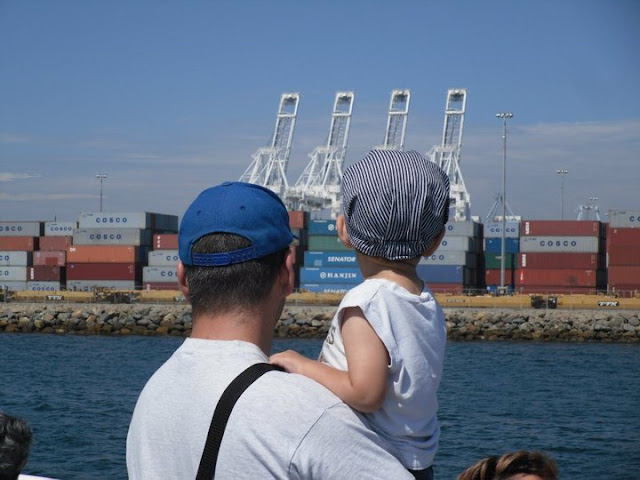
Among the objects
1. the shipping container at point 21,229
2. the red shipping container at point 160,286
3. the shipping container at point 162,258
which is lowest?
the red shipping container at point 160,286

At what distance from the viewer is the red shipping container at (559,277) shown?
46781mm

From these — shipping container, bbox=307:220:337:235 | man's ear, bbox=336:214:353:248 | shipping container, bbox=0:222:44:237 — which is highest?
shipping container, bbox=307:220:337:235

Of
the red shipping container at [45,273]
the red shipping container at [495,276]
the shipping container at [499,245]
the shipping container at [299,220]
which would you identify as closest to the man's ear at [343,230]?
the red shipping container at [495,276]

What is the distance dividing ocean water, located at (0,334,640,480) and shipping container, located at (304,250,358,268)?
14152mm

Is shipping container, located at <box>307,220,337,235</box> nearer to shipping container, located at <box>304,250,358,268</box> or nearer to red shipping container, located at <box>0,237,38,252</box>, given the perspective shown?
shipping container, located at <box>304,250,358,268</box>

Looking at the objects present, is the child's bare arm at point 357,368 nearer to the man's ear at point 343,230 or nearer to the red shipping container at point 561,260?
the man's ear at point 343,230

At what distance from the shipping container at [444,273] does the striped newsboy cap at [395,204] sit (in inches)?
1802

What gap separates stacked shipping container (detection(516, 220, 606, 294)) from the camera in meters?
46.8

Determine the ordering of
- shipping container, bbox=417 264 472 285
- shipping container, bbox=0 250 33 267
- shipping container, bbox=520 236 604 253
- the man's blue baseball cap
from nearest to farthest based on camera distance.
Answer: the man's blue baseball cap, shipping container, bbox=520 236 604 253, shipping container, bbox=417 264 472 285, shipping container, bbox=0 250 33 267

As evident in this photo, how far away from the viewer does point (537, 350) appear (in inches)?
1293

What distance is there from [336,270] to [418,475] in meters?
47.6

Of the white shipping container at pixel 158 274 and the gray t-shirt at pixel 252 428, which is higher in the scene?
the gray t-shirt at pixel 252 428

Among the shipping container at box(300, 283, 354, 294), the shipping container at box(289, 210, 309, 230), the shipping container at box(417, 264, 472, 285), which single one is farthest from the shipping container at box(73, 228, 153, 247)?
the shipping container at box(417, 264, 472, 285)

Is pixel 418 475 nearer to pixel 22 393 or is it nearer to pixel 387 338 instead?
pixel 387 338
